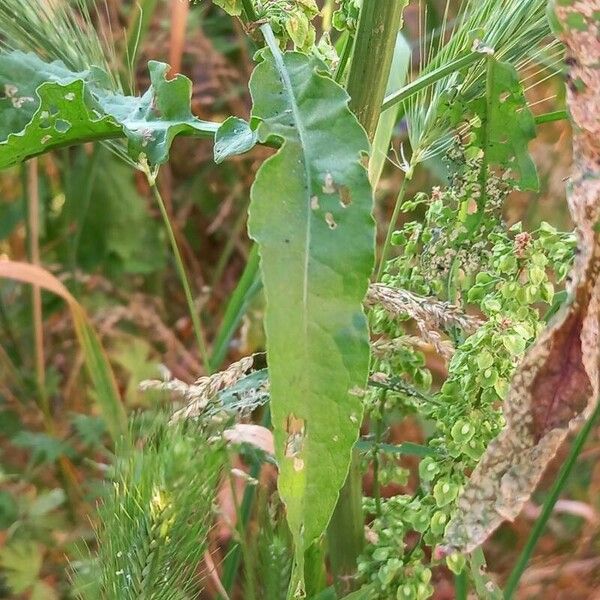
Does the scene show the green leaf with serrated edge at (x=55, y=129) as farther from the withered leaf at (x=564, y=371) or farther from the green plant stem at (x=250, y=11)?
the withered leaf at (x=564, y=371)

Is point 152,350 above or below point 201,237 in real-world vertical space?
below

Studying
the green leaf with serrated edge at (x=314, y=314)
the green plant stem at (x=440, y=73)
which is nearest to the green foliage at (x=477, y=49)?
the green plant stem at (x=440, y=73)

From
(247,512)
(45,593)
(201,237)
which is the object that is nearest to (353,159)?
(247,512)

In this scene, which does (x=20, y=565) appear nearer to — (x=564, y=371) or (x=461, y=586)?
(x=461, y=586)

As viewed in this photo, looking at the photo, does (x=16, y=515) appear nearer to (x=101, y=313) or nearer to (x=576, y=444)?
(x=101, y=313)

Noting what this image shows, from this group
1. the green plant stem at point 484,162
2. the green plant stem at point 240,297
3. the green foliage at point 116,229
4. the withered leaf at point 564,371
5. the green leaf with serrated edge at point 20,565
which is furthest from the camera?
the green foliage at point 116,229

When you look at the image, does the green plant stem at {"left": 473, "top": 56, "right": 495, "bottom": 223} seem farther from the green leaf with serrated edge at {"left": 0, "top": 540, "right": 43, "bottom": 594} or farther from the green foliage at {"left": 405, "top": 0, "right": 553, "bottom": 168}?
the green leaf with serrated edge at {"left": 0, "top": 540, "right": 43, "bottom": 594}
